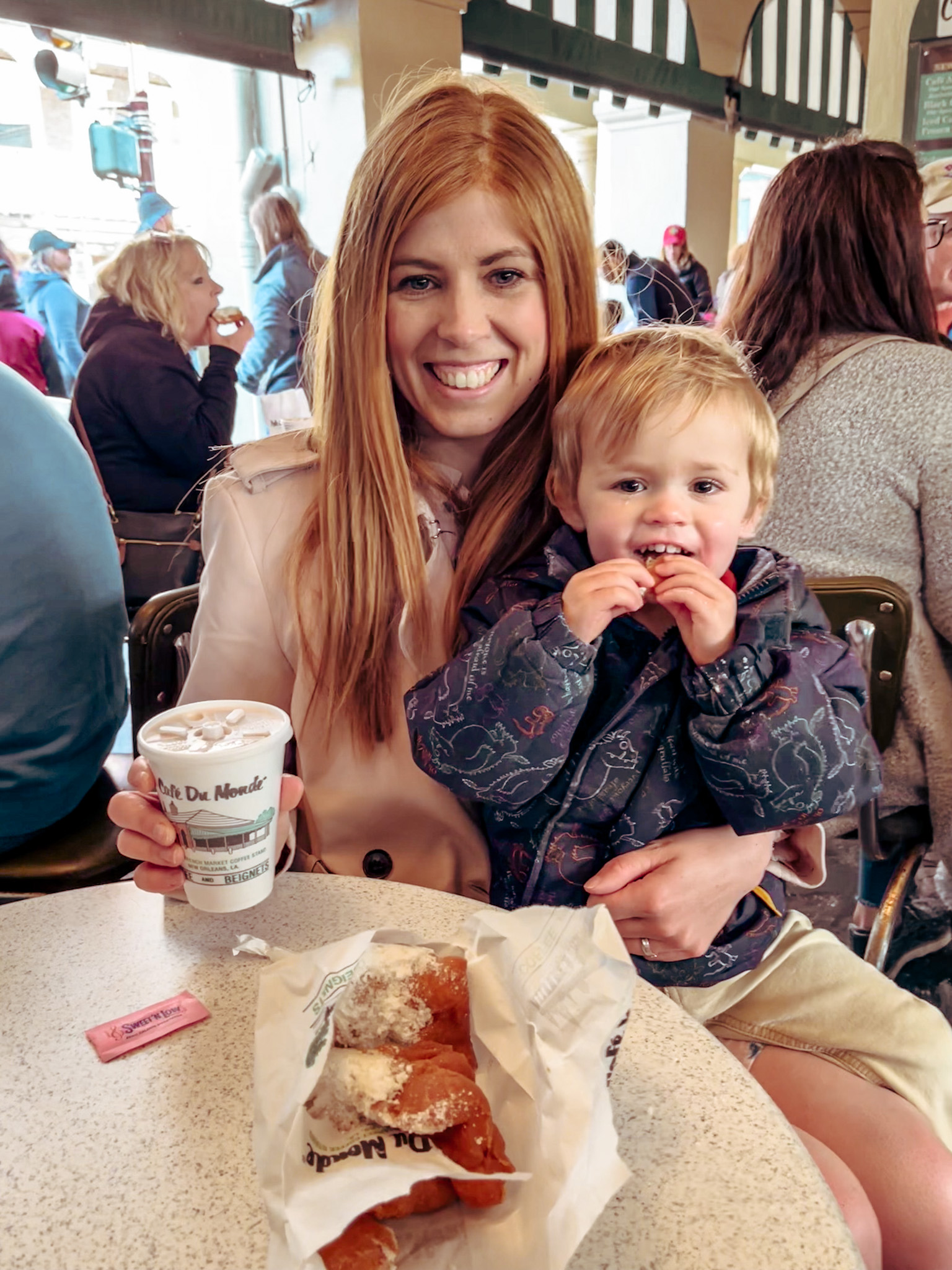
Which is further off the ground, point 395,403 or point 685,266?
point 685,266

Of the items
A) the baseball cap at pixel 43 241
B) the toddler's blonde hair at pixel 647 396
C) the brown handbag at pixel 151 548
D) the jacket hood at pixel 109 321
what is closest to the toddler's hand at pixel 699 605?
the toddler's blonde hair at pixel 647 396

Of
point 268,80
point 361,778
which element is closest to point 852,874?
point 361,778

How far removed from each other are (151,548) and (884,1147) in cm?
291

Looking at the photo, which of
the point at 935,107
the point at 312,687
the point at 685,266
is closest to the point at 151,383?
the point at 312,687

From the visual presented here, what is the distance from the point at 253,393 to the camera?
5156 millimetres

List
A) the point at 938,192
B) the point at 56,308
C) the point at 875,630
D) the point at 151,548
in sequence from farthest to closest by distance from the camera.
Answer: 1. the point at 56,308
2. the point at 151,548
3. the point at 938,192
4. the point at 875,630

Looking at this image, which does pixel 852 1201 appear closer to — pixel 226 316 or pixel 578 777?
pixel 578 777

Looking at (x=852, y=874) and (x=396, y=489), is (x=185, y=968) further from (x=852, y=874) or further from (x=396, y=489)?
(x=852, y=874)

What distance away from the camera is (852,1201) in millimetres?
908

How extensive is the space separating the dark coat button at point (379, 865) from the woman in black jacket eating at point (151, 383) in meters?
2.44

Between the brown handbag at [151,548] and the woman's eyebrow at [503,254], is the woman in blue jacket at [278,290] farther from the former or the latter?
the woman's eyebrow at [503,254]

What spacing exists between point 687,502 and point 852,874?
2112 mm

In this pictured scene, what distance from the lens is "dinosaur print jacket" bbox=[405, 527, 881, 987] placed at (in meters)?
1.03

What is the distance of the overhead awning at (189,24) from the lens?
13.9ft
